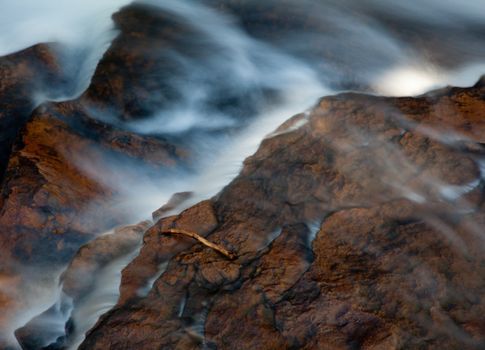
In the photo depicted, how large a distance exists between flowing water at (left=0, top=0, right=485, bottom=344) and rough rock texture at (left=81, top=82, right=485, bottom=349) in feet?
2.07

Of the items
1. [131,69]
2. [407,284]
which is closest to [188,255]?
[407,284]

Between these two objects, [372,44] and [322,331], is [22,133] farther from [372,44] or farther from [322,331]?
[372,44]

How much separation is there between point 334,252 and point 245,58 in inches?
143

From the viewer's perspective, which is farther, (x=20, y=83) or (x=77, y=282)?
(x=20, y=83)

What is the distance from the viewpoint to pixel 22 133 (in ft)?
15.1

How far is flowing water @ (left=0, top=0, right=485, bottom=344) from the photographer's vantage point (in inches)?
197

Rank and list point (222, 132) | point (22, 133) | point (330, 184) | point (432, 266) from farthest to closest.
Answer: point (222, 132)
point (22, 133)
point (330, 184)
point (432, 266)

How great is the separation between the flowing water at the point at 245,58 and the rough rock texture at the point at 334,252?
2.07 ft

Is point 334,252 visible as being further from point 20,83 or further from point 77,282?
point 20,83

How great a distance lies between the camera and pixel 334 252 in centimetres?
343

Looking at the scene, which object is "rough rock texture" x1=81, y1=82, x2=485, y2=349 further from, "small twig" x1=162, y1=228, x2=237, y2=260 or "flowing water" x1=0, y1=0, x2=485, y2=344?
"flowing water" x1=0, y1=0, x2=485, y2=344

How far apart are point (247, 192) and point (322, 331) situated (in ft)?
4.82

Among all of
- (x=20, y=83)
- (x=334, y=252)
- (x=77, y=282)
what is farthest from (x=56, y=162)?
(x=334, y=252)

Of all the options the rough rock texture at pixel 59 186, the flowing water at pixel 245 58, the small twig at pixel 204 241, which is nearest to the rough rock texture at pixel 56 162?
the rough rock texture at pixel 59 186
